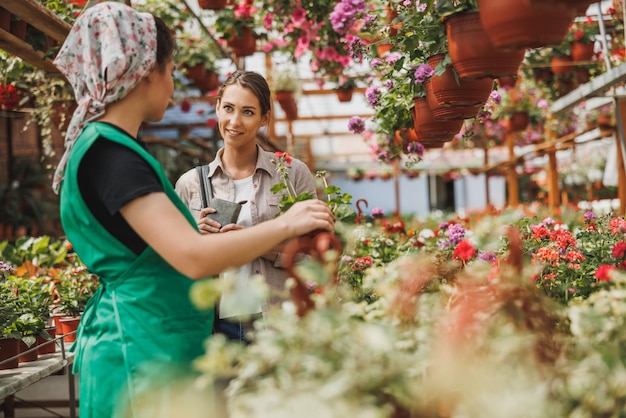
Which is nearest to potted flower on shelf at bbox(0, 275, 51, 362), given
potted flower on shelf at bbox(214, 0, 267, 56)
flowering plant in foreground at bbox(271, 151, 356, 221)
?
flowering plant in foreground at bbox(271, 151, 356, 221)

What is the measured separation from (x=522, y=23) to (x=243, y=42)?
481cm

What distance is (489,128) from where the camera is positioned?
35.0 ft

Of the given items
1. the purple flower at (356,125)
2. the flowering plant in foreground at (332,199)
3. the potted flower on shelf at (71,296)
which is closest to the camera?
the flowering plant in foreground at (332,199)

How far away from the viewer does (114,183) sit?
1282mm

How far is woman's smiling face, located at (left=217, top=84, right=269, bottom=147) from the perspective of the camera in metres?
2.26

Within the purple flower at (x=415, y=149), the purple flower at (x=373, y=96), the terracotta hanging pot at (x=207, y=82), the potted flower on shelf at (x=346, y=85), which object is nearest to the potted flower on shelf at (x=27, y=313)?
the purple flower at (x=373, y=96)

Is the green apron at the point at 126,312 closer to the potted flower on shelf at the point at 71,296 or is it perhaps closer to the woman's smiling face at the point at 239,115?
the woman's smiling face at the point at 239,115

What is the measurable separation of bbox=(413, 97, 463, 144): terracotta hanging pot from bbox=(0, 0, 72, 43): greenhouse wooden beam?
1.77 m

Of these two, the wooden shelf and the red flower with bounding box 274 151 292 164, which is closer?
the red flower with bounding box 274 151 292 164

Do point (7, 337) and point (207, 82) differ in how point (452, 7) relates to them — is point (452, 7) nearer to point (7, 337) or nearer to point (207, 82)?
point (7, 337)

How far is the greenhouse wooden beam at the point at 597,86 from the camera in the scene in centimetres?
373

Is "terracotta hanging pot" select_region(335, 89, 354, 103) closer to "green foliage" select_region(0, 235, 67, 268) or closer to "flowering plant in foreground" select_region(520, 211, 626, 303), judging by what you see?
"green foliage" select_region(0, 235, 67, 268)

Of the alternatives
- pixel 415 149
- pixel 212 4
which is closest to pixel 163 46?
pixel 415 149

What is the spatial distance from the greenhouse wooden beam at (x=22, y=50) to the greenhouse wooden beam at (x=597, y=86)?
10.2ft
